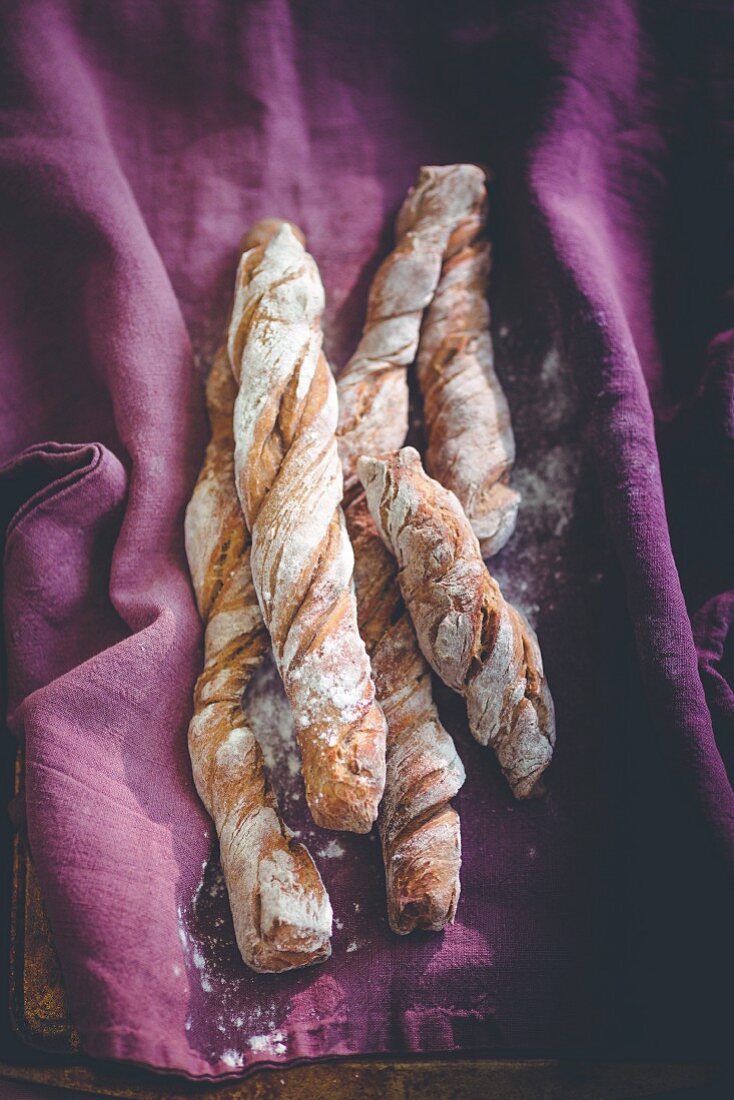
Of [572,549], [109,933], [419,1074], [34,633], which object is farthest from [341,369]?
[419,1074]

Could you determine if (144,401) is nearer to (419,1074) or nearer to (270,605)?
(270,605)

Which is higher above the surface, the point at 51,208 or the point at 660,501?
the point at 51,208

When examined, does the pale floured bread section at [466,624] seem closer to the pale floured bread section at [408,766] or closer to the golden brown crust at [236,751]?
the pale floured bread section at [408,766]

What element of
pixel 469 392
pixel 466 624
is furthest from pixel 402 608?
pixel 469 392

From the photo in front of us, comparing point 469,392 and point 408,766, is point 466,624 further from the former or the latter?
point 469,392

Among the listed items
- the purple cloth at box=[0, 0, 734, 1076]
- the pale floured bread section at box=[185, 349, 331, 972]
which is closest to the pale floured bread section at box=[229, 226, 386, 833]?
the pale floured bread section at box=[185, 349, 331, 972]

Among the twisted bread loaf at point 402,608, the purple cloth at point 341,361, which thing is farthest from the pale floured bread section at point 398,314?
the purple cloth at point 341,361
